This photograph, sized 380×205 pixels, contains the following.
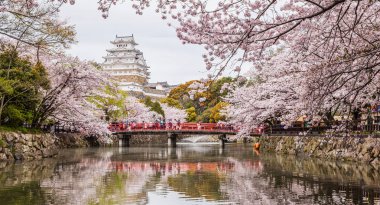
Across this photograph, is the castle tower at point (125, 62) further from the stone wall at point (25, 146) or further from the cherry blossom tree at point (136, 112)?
the stone wall at point (25, 146)

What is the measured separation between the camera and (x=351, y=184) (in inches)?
463

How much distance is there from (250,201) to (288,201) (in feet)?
2.59

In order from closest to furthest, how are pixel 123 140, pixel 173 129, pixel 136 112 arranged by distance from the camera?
pixel 173 129 < pixel 123 140 < pixel 136 112

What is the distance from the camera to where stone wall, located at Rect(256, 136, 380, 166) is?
17.8m

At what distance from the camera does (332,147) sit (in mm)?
21734

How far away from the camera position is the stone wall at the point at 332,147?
17.8 m

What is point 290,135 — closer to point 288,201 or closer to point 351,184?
point 351,184

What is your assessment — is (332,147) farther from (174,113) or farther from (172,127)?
(174,113)

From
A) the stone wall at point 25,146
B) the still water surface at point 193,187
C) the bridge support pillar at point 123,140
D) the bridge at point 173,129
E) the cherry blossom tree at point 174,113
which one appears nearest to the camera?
the still water surface at point 193,187

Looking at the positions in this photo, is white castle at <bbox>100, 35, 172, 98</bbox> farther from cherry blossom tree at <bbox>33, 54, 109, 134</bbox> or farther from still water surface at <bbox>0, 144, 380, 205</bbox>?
still water surface at <bbox>0, 144, 380, 205</bbox>

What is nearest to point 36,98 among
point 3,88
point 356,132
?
point 3,88

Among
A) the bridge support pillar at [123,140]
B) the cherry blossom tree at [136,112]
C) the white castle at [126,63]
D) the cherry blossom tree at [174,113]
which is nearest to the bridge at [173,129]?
the bridge support pillar at [123,140]

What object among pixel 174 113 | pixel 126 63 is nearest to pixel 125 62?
pixel 126 63

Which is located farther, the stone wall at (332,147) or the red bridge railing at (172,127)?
the red bridge railing at (172,127)
